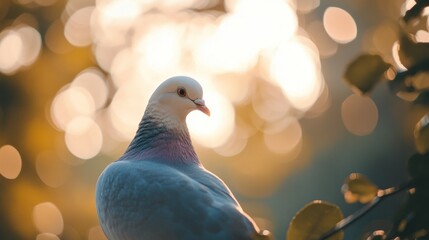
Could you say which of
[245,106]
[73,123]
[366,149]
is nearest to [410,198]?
[73,123]

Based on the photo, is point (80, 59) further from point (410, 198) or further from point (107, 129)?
point (410, 198)

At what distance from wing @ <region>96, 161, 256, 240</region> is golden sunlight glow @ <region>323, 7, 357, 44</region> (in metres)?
15.4

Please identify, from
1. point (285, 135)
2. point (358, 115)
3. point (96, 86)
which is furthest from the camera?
point (285, 135)

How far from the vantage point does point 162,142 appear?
14.6 ft

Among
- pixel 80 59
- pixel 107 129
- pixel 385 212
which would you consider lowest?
pixel 385 212

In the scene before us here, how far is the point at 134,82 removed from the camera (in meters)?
18.5

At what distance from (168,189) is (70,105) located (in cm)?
1197

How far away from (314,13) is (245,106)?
8.13ft

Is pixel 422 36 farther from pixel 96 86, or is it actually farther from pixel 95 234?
pixel 96 86

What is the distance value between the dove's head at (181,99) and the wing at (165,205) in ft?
2.14

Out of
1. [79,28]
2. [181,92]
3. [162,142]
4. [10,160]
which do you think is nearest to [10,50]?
[10,160]

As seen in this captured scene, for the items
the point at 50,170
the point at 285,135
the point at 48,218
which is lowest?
the point at 285,135

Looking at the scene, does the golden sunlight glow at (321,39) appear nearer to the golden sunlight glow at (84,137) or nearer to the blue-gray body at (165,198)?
the golden sunlight glow at (84,137)

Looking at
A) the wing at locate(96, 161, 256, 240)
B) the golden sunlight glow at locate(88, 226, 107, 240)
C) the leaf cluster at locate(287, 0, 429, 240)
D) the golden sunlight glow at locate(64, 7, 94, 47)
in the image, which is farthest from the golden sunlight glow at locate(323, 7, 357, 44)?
the leaf cluster at locate(287, 0, 429, 240)
